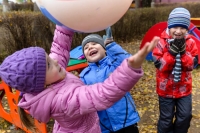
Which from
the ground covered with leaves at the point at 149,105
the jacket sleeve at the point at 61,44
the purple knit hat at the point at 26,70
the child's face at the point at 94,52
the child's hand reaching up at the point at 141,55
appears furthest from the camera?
the ground covered with leaves at the point at 149,105

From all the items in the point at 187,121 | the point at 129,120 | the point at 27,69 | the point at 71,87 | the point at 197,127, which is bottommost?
the point at 197,127

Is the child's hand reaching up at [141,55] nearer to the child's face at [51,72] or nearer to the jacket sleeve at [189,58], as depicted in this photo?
the child's face at [51,72]

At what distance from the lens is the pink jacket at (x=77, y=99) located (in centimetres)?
124

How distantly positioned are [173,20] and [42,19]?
4597 millimetres

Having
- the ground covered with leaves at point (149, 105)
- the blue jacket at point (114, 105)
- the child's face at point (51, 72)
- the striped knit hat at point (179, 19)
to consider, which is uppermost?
the striped knit hat at point (179, 19)

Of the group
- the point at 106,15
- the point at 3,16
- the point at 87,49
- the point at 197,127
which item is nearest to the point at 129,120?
the point at 87,49

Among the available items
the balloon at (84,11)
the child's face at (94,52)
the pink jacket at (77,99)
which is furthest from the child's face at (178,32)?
the pink jacket at (77,99)

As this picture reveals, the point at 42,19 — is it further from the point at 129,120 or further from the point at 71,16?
the point at 71,16

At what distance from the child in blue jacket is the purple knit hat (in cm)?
85

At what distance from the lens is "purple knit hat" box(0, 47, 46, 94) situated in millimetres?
1349

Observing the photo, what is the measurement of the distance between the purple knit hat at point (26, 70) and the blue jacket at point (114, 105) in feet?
2.83

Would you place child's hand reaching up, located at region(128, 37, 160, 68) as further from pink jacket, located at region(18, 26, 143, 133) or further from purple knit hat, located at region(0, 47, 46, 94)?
purple knit hat, located at region(0, 47, 46, 94)

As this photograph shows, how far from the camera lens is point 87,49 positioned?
7.34 ft

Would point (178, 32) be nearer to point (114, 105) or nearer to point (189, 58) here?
point (189, 58)
